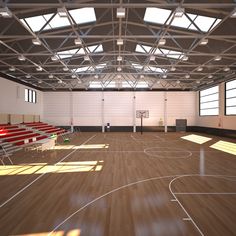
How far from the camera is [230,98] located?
65.5ft

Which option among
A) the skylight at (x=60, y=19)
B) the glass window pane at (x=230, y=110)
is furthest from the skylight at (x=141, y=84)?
the skylight at (x=60, y=19)

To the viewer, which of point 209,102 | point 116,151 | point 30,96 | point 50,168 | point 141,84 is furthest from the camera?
point 141,84

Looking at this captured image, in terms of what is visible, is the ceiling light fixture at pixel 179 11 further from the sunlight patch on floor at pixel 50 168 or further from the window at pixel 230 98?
the window at pixel 230 98

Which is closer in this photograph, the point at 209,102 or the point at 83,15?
the point at 83,15

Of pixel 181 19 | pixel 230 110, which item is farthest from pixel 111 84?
pixel 181 19

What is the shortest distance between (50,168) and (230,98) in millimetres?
17259

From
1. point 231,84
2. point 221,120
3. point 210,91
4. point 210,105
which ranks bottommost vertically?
point 221,120

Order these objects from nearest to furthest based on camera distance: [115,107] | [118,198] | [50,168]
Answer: [118,198], [50,168], [115,107]

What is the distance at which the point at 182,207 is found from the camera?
5191 mm

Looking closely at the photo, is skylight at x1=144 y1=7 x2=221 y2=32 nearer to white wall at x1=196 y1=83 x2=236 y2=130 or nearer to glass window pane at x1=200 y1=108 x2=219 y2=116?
white wall at x1=196 y1=83 x2=236 y2=130

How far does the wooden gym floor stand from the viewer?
4.26 metres

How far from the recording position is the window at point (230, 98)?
63.7ft

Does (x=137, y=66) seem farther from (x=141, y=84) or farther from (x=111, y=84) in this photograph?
(x=111, y=84)

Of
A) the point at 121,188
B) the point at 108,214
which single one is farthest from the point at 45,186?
the point at 108,214
